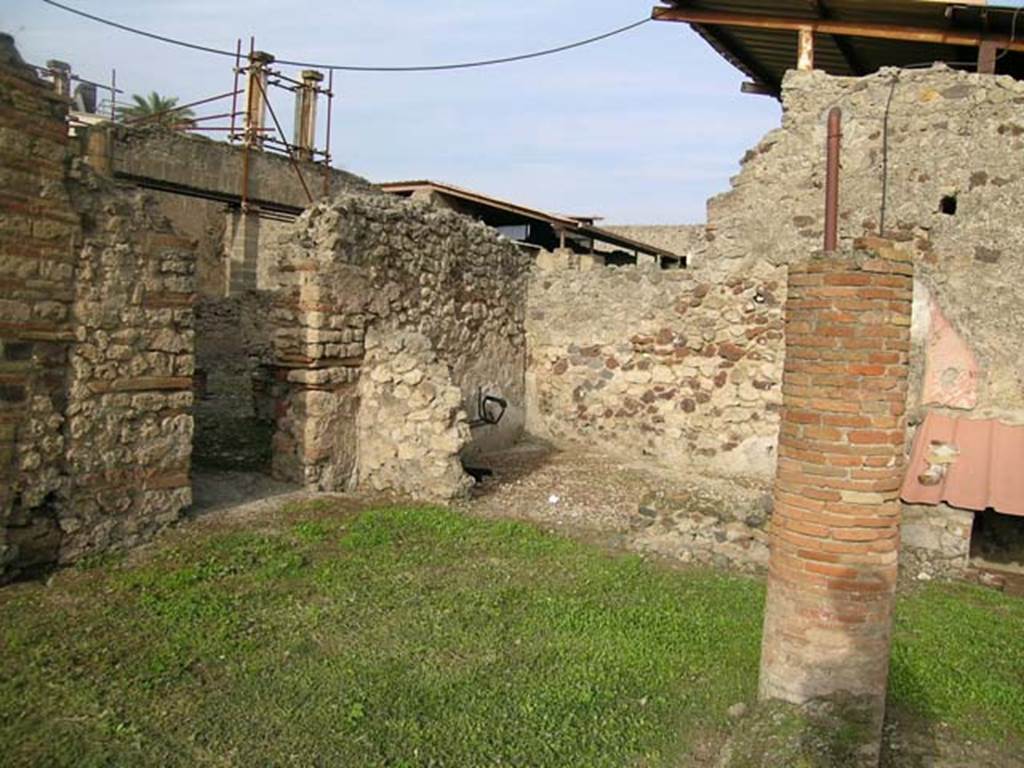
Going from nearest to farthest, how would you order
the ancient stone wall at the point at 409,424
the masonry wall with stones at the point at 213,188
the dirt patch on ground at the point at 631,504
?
the dirt patch on ground at the point at 631,504 < the ancient stone wall at the point at 409,424 < the masonry wall with stones at the point at 213,188

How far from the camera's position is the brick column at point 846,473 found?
3.52 m

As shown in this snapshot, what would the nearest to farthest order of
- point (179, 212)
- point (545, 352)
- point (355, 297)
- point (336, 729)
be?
point (336, 729) → point (355, 297) → point (545, 352) → point (179, 212)

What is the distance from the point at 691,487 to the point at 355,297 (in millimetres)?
4078

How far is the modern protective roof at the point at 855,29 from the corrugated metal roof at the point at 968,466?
433cm

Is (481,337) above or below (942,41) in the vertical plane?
below

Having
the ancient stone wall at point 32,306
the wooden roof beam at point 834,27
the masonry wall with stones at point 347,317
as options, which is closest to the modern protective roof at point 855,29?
the wooden roof beam at point 834,27

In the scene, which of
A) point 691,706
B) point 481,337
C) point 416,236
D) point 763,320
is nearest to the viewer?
point 691,706

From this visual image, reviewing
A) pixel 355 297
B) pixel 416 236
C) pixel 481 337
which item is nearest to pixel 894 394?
pixel 355 297

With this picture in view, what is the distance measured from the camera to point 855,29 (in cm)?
942

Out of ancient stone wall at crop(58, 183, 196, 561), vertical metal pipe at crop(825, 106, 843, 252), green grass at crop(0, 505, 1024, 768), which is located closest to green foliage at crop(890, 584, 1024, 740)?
green grass at crop(0, 505, 1024, 768)

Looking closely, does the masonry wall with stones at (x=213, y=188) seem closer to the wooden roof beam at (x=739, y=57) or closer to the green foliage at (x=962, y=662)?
the wooden roof beam at (x=739, y=57)

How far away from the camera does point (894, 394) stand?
3.54 meters

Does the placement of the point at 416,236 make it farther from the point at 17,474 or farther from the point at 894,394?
the point at 894,394

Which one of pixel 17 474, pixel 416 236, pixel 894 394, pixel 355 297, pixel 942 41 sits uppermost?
pixel 942 41
